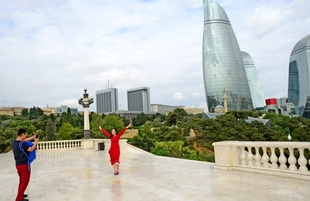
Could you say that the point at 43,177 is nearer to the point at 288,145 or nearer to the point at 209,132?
the point at 288,145

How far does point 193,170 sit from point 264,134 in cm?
3633

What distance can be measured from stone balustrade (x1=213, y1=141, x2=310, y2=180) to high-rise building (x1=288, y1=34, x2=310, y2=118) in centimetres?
11533

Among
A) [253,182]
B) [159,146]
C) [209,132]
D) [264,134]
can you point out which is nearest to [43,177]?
[253,182]

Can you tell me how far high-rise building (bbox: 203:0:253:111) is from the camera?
95750 mm

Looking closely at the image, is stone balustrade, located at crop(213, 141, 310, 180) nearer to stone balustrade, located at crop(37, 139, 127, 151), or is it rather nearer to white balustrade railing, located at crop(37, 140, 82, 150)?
stone balustrade, located at crop(37, 139, 127, 151)

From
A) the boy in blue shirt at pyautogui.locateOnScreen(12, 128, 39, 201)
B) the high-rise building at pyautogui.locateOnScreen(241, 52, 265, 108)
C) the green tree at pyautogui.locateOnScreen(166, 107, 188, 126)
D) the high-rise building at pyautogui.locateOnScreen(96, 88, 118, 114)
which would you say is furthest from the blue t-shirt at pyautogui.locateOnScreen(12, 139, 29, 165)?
the high-rise building at pyautogui.locateOnScreen(96, 88, 118, 114)

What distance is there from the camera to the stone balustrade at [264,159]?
665 centimetres

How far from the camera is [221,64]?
95375 mm

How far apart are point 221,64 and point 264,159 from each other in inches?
3589

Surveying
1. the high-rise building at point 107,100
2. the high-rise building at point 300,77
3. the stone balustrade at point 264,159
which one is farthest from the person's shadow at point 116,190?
the high-rise building at point 107,100

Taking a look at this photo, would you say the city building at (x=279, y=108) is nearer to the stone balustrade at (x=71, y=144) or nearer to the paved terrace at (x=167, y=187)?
the stone balustrade at (x=71, y=144)

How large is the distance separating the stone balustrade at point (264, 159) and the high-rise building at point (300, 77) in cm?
11533

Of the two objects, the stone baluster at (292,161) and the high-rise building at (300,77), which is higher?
the high-rise building at (300,77)

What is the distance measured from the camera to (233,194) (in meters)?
5.59
